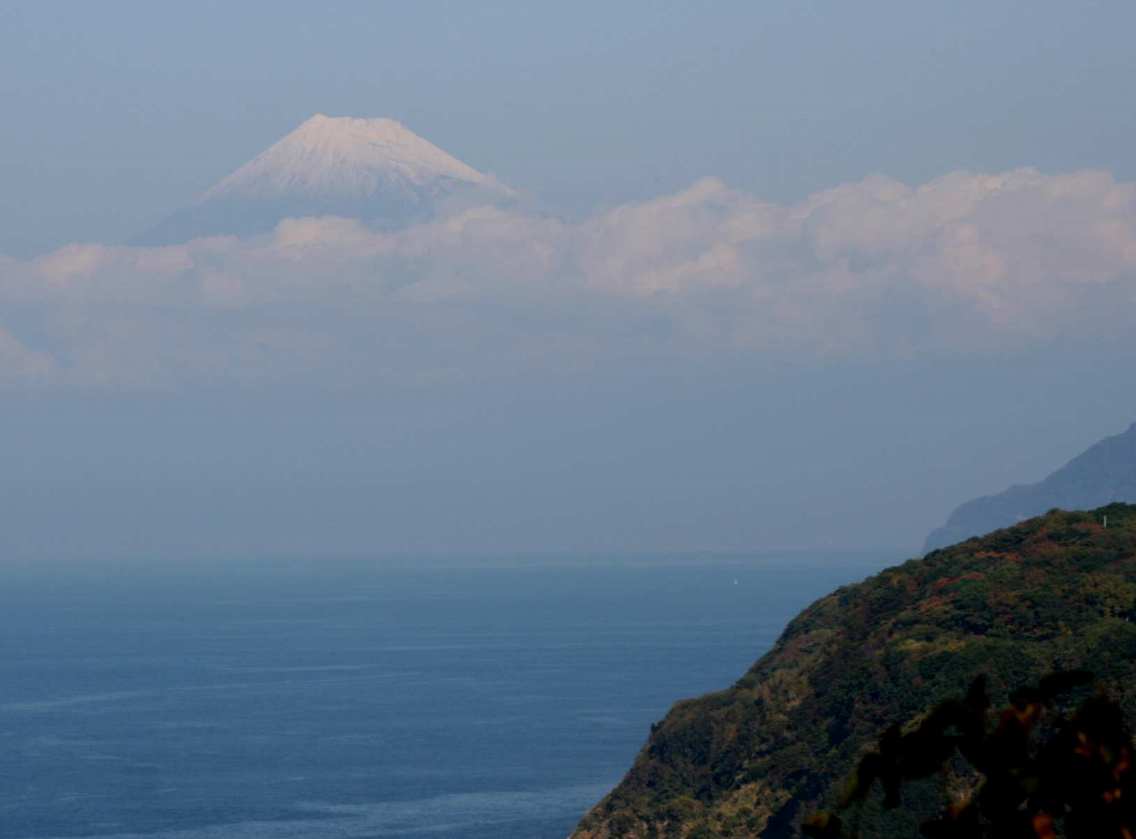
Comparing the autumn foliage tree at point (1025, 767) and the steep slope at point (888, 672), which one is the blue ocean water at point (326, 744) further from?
the autumn foliage tree at point (1025, 767)

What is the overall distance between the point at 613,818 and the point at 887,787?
64382mm

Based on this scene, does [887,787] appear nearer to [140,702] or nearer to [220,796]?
[220,796]

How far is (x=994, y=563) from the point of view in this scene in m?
66.4

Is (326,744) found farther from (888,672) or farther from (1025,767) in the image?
(1025,767)

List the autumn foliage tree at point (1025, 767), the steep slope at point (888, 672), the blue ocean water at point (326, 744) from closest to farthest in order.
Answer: the autumn foliage tree at point (1025, 767) < the steep slope at point (888, 672) < the blue ocean water at point (326, 744)

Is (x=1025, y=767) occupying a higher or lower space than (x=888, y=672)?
higher

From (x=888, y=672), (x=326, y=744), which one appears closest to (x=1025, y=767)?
(x=888, y=672)

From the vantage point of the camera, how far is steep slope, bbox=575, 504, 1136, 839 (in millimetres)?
53906

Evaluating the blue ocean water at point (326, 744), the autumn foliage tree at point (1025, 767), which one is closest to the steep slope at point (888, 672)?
the blue ocean water at point (326, 744)

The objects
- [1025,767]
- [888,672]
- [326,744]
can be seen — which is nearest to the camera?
[1025,767]

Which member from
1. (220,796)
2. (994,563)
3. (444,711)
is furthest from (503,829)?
(444,711)

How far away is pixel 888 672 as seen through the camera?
58469 millimetres

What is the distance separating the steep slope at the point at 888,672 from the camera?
53.9 metres

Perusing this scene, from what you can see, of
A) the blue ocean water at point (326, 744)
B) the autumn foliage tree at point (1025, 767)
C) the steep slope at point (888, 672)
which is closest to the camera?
the autumn foliage tree at point (1025, 767)
